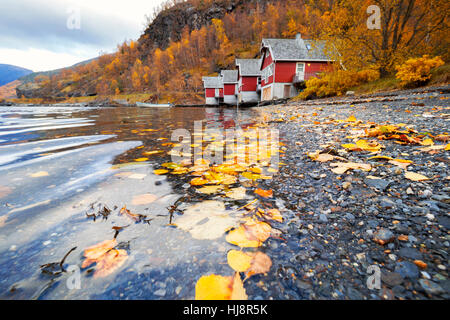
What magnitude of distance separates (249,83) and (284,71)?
382 inches

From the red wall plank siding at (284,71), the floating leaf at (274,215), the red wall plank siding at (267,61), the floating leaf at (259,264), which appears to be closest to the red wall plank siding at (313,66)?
the red wall plank siding at (284,71)

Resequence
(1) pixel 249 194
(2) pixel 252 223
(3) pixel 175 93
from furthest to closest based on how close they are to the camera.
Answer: (3) pixel 175 93, (1) pixel 249 194, (2) pixel 252 223

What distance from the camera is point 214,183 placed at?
1.94m

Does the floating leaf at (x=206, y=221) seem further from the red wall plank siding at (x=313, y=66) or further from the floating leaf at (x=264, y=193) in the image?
the red wall plank siding at (x=313, y=66)

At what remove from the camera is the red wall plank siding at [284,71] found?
78.1ft

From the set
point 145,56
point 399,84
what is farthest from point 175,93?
point 145,56

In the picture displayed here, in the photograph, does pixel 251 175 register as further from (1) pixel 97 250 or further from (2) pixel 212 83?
(2) pixel 212 83

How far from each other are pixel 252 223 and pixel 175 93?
5270 centimetres

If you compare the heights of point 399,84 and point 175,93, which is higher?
point 175,93

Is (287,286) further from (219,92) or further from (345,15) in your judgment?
(219,92)

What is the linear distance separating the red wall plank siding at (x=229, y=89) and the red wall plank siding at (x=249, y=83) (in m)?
4.23

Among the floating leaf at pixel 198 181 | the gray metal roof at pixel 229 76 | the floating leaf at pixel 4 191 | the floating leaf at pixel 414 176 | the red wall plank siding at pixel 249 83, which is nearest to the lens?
the floating leaf at pixel 414 176

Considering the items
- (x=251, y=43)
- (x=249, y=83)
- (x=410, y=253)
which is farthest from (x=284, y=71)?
(x=251, y=43)

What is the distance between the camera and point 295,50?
24.5 metres
